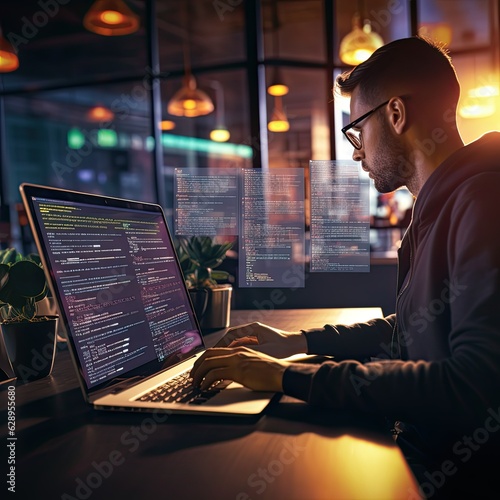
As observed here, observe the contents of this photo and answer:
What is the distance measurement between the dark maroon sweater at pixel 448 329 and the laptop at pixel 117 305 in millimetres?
149

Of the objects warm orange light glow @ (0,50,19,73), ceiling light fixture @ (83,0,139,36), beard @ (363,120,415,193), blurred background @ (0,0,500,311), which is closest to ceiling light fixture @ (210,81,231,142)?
blurred background @ (0,0,500,311)

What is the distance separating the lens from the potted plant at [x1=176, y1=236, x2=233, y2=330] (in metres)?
1.58

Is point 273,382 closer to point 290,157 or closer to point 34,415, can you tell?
point 34,415

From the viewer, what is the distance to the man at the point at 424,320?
2.35 ft

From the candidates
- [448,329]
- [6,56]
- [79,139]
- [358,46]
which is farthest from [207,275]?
[79,139]

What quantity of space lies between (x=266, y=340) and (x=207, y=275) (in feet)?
1.65

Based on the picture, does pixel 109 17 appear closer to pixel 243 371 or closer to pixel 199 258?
pixel 199 258

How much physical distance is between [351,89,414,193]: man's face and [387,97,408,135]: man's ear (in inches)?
0.5

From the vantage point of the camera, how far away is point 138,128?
13859 mm

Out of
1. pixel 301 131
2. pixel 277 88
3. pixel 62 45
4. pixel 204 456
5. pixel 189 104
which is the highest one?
pixel 62 45

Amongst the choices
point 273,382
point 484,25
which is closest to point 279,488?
point 273,382

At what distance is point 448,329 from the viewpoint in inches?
34.4

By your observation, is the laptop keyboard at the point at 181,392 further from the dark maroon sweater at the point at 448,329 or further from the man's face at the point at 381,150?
the man's face at the point at 381,150

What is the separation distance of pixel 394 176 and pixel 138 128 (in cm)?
1342
